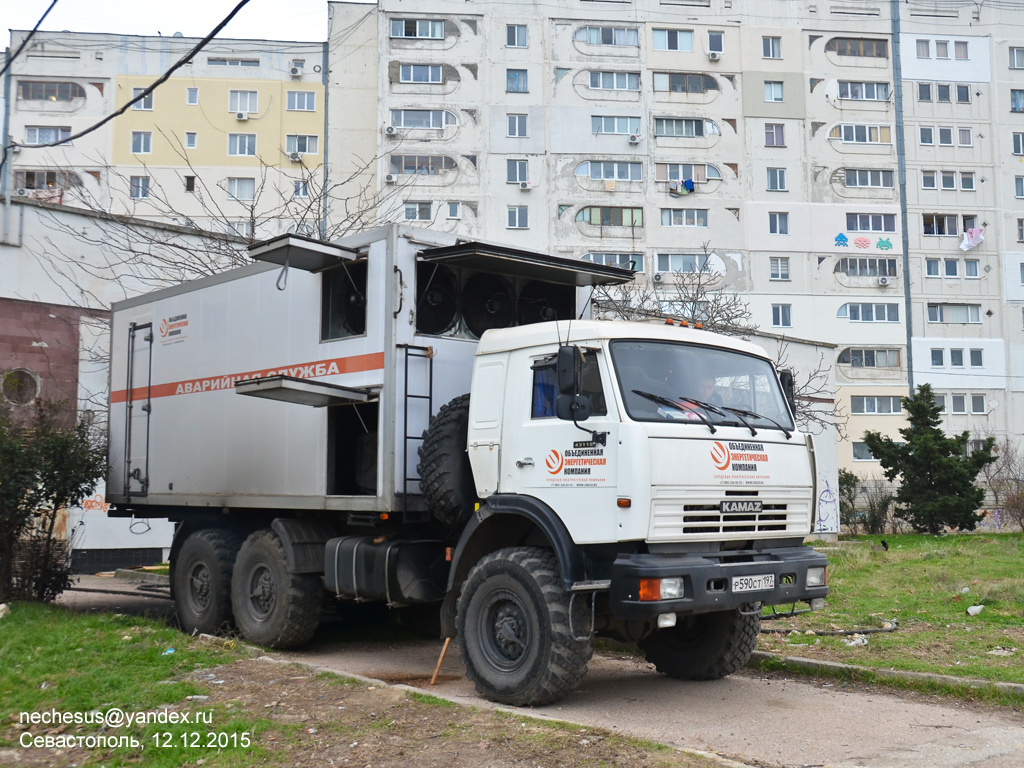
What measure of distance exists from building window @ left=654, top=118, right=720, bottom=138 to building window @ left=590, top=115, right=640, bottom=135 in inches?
47.4

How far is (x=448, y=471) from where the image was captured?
8273 mm

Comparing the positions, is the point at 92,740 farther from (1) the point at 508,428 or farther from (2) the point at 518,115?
(2) the point at 518,115

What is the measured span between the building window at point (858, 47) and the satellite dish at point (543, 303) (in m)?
49.6

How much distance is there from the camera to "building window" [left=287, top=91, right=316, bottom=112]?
50938mm

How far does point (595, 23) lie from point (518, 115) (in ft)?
21.3

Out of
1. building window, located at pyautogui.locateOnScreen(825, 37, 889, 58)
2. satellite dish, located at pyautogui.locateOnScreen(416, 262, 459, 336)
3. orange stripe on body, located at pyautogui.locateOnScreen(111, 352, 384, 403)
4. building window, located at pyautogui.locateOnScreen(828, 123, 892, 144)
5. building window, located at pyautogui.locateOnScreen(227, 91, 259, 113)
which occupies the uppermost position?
building window, located at pyautogui.locateOnScreen(825, 37, 889, 58)

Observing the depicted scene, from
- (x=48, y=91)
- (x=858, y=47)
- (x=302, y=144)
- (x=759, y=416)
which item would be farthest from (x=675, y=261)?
(x=759, y=416)

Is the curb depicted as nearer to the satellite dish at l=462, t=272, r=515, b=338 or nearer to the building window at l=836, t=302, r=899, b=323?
the satellite dish at l=462, t=272, r=515, b=338

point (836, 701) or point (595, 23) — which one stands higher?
point (595, 23)

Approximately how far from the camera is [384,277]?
29.4 feet

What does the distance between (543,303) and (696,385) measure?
256cm

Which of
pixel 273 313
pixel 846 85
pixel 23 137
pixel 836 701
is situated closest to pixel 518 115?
pixel 846 85

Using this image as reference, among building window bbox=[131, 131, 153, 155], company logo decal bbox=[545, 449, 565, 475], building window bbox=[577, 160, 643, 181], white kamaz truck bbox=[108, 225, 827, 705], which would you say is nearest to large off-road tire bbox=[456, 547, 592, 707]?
white kamaz truck bbox=[108, 225, 827, 705]

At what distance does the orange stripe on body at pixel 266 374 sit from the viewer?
9078 millimetres
